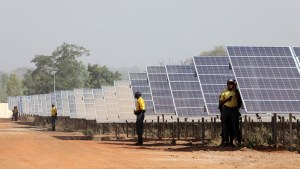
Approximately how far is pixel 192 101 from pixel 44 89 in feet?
288

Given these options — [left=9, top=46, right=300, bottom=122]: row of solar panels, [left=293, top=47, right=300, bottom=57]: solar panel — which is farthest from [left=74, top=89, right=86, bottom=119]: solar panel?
[left=293, top=47, right=300, bottom=57]: solar panel

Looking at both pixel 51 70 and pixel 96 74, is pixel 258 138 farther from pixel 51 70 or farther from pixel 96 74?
pixel 51 70

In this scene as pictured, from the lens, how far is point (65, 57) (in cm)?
11831

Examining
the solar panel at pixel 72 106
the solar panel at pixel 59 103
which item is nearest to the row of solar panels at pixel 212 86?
the solar panel at pixel 72 106

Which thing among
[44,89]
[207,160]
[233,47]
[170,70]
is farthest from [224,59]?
[44,89]

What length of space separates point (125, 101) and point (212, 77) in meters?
10.9

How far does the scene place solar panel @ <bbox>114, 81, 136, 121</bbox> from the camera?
32.1m

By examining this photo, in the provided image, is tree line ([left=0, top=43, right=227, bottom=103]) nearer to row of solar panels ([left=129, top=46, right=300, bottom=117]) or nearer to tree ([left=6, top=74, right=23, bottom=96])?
tree ([left=6, top=74, right=23, bottom=96])

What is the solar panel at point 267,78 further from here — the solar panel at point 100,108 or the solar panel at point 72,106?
the solar panel at point 72,106

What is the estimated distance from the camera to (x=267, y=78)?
1930 cm

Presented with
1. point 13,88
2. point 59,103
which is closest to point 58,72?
point 13,88

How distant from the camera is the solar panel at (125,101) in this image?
3212 cm

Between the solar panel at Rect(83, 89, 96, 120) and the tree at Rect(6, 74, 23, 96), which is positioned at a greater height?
the tree at Rect(6, 74, 23, 96)

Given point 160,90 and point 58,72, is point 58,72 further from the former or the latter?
point 160,90
